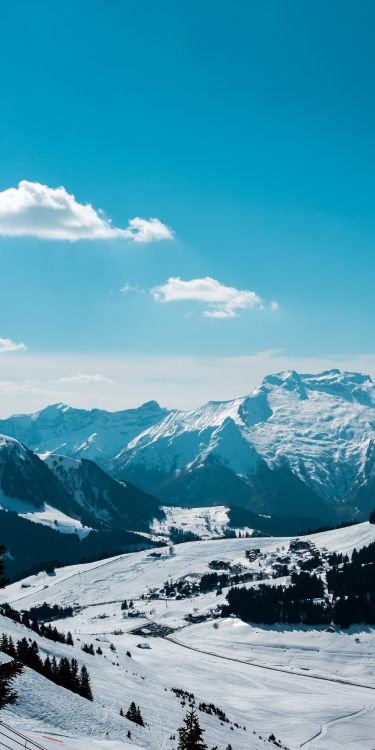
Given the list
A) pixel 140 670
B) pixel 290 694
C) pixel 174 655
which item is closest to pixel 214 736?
pixel 140 670

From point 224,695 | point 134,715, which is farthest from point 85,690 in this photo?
point 224,695

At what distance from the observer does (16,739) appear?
48.3 metres

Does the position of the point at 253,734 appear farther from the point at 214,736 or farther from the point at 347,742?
the point at 347,742

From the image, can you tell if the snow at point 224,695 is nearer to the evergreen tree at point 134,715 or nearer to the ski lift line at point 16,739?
the evergreen tree at point 134,715

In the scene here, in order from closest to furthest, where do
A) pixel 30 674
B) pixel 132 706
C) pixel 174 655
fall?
pixel 30 674 → pixel 132 706 → pixel 174 655

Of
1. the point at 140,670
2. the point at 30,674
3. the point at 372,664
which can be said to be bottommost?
the point at 372,664

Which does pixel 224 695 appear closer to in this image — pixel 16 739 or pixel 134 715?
pixel 134 715

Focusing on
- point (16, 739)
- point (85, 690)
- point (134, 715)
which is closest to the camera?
point (16, 739)

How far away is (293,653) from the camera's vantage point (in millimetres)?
193625

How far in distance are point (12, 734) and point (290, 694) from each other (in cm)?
11239

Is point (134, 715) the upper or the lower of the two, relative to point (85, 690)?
lower

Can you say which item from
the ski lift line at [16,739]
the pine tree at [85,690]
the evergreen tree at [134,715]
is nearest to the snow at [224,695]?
the pine tree at [85,690]

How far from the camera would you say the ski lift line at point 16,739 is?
45537mm

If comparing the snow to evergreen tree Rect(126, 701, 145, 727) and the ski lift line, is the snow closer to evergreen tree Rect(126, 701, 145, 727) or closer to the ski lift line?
evergreen tree Rect(126, 701, 145, 727)
